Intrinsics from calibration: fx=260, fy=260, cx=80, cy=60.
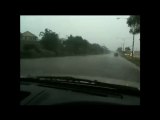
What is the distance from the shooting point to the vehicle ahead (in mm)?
2688

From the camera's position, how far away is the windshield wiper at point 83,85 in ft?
9.78

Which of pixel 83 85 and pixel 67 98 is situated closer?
pixel 67 98

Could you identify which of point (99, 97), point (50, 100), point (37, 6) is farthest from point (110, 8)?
point (50, 100)

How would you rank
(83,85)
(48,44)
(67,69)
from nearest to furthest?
1. (83,85)
2. (48,44)
3. (67,69)

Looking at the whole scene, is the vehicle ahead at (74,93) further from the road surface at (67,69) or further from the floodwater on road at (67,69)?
the road surface at (67,69)

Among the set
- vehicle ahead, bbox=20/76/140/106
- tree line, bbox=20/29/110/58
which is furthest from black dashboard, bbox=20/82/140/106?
tree line, bbox=20/29/110/58

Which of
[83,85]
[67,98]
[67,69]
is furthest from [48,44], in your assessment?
[67,69]

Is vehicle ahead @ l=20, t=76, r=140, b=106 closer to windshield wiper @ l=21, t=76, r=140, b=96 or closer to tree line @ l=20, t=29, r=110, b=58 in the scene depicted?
windshield wiper @ l=21, t=76, r=140, b=96

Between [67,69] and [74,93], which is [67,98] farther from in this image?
[67,69]

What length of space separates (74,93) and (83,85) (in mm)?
264

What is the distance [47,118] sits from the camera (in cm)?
259

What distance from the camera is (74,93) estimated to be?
2947 mm

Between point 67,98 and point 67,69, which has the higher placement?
point 67,98
